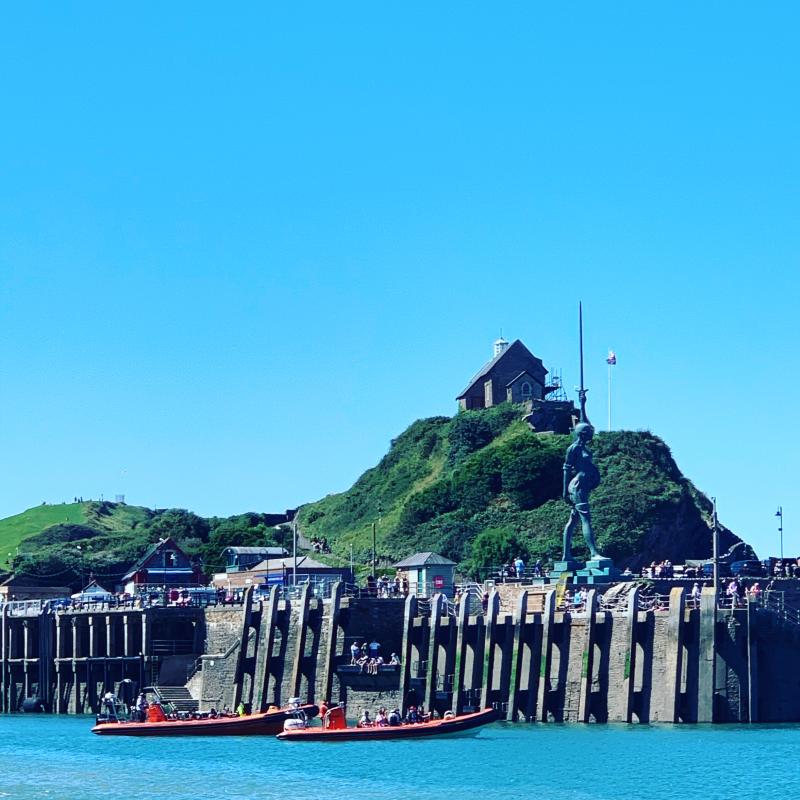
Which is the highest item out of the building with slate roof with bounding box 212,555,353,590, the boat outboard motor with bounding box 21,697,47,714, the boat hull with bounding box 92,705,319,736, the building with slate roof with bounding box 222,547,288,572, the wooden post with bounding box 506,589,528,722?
the building with slate roof with bounding box 222,547,288,572

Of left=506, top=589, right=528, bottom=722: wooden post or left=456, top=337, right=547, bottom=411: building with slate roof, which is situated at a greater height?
left=456, top=337, right=547, bottom=411: building with slate roof

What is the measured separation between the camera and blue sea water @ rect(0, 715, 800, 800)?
201 feet

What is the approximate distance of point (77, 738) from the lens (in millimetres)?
81938

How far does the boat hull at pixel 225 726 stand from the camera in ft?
255

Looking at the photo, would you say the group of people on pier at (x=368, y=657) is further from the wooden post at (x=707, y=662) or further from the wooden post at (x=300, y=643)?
the wooden post at (x=707, y=662)

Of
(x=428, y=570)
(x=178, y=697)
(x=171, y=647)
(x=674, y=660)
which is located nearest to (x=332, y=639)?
(x=178, y=697)

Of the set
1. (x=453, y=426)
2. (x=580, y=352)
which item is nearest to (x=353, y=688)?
(x=580, y=352)

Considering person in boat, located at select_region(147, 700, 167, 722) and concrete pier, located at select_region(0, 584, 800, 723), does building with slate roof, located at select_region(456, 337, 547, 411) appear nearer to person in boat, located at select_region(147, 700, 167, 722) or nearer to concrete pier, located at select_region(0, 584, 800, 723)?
concrete pier, located at select_region(0, 584, 800, 723)

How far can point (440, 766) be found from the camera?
67312mm

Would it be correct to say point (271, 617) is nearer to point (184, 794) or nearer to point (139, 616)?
point (139, 616)

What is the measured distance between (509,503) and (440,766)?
82146 millimetres

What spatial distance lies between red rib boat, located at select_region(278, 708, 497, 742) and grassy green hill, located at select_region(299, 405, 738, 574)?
5806 centimetres

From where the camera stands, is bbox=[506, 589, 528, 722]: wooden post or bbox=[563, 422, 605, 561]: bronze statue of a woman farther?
bbox=[563, 422, 605, 561]: bronze statue of a woman

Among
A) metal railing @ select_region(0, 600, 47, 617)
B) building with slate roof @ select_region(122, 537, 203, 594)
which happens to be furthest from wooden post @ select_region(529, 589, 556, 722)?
building with slate roof @ select_region(122, 537, 203, 594)
